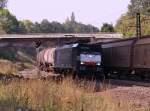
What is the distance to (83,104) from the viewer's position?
15609 mm

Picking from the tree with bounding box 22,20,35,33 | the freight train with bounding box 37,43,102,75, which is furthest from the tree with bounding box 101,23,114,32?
the freight train with bounding box 37,43,102,75

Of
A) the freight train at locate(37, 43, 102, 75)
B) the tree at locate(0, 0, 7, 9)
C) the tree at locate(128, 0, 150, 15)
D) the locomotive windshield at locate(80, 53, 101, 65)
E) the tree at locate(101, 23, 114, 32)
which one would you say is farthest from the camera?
the tree at locate(101, 23, 114, 32)

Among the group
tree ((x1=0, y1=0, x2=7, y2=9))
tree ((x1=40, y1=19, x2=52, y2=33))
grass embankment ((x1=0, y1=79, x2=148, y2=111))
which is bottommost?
tree ((x1=40, y1=19, x2=52, y2=33))

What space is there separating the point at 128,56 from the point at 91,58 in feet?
9.94

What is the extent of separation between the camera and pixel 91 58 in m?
41.4

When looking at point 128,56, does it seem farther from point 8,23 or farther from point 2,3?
point 8,23

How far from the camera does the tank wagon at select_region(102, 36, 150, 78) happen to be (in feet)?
125

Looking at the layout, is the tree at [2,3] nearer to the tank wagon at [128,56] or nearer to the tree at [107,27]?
the tank wagon at [128,56]

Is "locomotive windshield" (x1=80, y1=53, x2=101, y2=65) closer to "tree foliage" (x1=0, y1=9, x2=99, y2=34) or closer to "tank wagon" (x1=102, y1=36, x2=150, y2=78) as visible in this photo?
"tank wagon" (x1=102, y1=36, x2=150, y2=78)

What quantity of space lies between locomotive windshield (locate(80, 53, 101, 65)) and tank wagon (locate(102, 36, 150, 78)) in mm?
2400

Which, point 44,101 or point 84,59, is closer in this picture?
point 44,101

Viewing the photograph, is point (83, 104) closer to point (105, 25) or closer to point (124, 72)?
point (124, 72)

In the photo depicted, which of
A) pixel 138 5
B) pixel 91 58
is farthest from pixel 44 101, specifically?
pixel 138 5

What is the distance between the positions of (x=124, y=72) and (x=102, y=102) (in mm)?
27837
